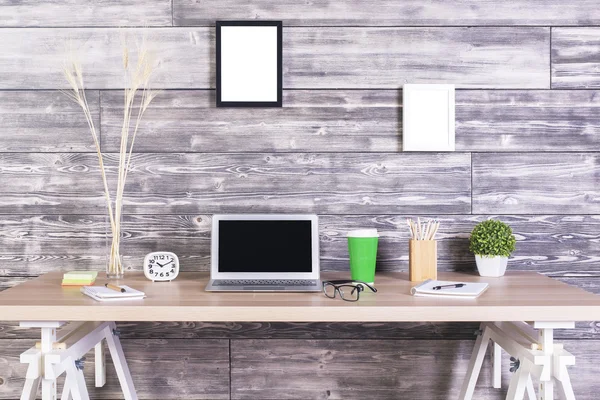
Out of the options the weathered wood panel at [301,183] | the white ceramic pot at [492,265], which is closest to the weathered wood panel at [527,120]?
the weathered wood panel at [301,183]

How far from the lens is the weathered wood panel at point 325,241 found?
1956mm

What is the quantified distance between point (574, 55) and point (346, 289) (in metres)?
1.15

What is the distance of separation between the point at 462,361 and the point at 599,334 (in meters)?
0.49

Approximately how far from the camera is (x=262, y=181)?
1.95 m

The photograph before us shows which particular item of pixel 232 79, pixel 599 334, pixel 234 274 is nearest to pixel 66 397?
pixel 234 274

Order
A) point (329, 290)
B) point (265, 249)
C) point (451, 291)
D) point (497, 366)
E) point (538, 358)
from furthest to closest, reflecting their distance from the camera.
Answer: point (497, 366) → point (265, 249) → point (329, 290) → point (451, 291) → point (538, 358)

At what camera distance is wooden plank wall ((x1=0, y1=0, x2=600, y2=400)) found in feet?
6.36

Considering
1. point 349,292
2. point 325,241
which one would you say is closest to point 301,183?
point 325,241

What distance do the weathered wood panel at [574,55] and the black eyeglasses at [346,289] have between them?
1014 mm

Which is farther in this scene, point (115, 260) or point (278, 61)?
point (278, 61)

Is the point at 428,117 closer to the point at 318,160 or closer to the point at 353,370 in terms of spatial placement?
the point at 318,160

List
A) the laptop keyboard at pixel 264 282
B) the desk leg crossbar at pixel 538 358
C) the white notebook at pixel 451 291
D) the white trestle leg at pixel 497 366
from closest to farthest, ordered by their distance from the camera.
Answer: the desk leg crossbar at pixel 538 358
the white notebook at pixel 451 291
the laptop keyboard at pixel 264 282
the white trestle leg at pixel 497 366

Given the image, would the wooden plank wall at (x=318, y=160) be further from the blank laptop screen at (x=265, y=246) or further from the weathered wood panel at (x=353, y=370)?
the blank laptop screen at (x=265, y=246)

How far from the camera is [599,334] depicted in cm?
197
